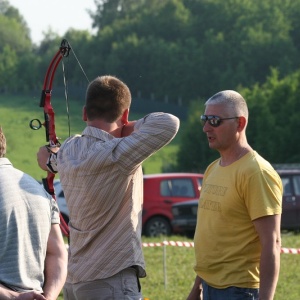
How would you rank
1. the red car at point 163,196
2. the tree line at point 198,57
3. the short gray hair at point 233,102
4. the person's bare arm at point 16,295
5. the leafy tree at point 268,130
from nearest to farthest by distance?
the person's bare arm at point 16,295 < the short gray hair at point 233,102 < the red car at point 163,196 < the leafy tree at point 268,130 < the tree line at point 198,57

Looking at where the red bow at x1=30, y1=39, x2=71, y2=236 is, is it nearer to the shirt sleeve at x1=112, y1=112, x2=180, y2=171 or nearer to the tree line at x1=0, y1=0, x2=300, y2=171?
the shirt sleeve at x1=112, y1=112, x2=180, y2=171

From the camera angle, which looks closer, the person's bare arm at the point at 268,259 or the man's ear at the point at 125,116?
the person's bare arm at the point at 268,259

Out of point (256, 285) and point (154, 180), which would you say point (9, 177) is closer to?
→ point (256, 285)

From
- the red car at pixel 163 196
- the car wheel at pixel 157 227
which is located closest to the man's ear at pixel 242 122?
the red car at pixel 163 196

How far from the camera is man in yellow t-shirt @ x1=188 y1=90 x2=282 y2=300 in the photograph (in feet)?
17.7

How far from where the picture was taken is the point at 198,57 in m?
97.8

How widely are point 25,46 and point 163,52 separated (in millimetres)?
34043

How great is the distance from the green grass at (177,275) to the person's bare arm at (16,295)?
22.9ft

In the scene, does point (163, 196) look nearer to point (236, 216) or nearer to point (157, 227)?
point (157, 227)

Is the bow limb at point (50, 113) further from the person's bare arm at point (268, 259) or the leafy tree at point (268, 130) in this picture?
the leafy tree at point (268, 130)

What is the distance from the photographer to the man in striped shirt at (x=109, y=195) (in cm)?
546

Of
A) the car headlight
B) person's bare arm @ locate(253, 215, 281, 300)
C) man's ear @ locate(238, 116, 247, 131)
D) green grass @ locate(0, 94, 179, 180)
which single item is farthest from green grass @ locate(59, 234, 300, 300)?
person's bare arm @ locate(253, 215, 281, 300)

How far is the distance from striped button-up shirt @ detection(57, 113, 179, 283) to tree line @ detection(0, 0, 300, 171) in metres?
48.9

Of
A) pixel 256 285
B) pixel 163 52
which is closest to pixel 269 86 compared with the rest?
pixel 163 52
